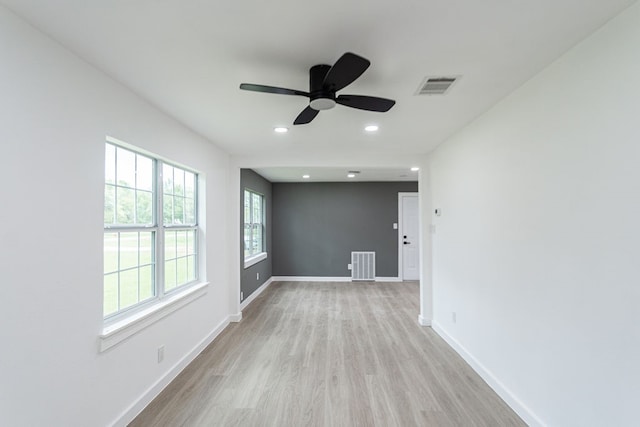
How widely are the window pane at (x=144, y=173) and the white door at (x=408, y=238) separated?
5.73 meters

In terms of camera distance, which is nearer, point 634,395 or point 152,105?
point 634,395

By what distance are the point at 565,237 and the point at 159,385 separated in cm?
315

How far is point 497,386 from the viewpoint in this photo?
258 centimetres

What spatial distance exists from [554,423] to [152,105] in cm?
359

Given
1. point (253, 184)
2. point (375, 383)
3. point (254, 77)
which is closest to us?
point (254, 77)

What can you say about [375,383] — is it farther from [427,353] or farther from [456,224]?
[456,224]

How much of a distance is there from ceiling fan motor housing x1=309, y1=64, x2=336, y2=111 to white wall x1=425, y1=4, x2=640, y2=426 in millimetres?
1364

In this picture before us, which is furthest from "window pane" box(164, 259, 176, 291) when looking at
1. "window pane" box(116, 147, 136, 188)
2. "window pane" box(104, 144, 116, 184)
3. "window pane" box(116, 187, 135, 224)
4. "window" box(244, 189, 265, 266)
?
"window" box(244, 189, 265, 266)

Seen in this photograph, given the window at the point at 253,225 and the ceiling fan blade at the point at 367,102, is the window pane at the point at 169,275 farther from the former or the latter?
the window at the point at 253,225

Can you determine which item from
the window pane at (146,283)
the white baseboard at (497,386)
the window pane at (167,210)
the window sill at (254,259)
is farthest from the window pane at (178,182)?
the white baseboard at (497,386)

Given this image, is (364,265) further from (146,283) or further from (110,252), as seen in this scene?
(110,252)

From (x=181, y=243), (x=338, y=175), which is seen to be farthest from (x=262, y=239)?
(x=181, y=243)

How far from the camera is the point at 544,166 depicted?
6.61 ft

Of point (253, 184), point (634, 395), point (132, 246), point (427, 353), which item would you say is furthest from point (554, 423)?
point (253, 184)
